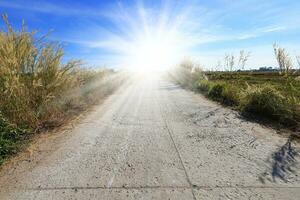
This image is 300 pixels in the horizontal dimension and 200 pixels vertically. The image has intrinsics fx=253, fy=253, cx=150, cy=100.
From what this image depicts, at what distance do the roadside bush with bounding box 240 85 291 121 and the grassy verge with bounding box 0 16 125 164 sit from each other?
476 cm

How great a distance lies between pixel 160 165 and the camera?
141 inches

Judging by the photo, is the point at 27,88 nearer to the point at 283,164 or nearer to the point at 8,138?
the point at 8,138

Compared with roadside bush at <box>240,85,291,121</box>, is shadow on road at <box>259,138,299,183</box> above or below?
below

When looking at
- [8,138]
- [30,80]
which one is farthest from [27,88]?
[8,138]

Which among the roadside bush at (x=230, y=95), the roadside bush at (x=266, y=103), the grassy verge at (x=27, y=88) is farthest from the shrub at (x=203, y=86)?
the grassy verge at (x=27, y=88)

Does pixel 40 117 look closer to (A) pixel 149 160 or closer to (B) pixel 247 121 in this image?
(A) pixel 149 160

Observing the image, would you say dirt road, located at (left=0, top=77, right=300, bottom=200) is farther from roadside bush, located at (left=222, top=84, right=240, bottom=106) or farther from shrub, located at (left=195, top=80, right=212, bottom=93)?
shrub, located at (left=195, top=80, right=212, bottom=93)

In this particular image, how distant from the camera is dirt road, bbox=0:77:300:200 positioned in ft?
9.43

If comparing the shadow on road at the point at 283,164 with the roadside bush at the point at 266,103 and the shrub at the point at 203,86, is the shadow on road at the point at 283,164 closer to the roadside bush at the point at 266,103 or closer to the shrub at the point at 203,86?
the roadside bush at the point at 266,103

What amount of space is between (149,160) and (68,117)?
3.74 m

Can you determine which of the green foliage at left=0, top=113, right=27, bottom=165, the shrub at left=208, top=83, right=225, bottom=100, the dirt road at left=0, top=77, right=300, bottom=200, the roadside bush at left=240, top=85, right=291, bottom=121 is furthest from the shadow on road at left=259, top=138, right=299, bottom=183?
the shrub at left=208, top=83, right=225, bottom=100

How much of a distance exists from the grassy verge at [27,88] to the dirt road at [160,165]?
0.57 metres

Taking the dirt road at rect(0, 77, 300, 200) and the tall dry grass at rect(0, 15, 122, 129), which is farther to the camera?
the tall dry grass at rect(0, 15, 122, 129)

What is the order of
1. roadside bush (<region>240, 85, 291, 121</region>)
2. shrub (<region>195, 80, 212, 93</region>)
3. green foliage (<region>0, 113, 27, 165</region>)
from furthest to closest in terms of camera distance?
1. shrub (<region>195, 80, 212, 93</region>)
2. roadside bush (<region>240, 85, 291, 121</region>)
3. green foliage (<region>0, 113, 27, 165</region>)
